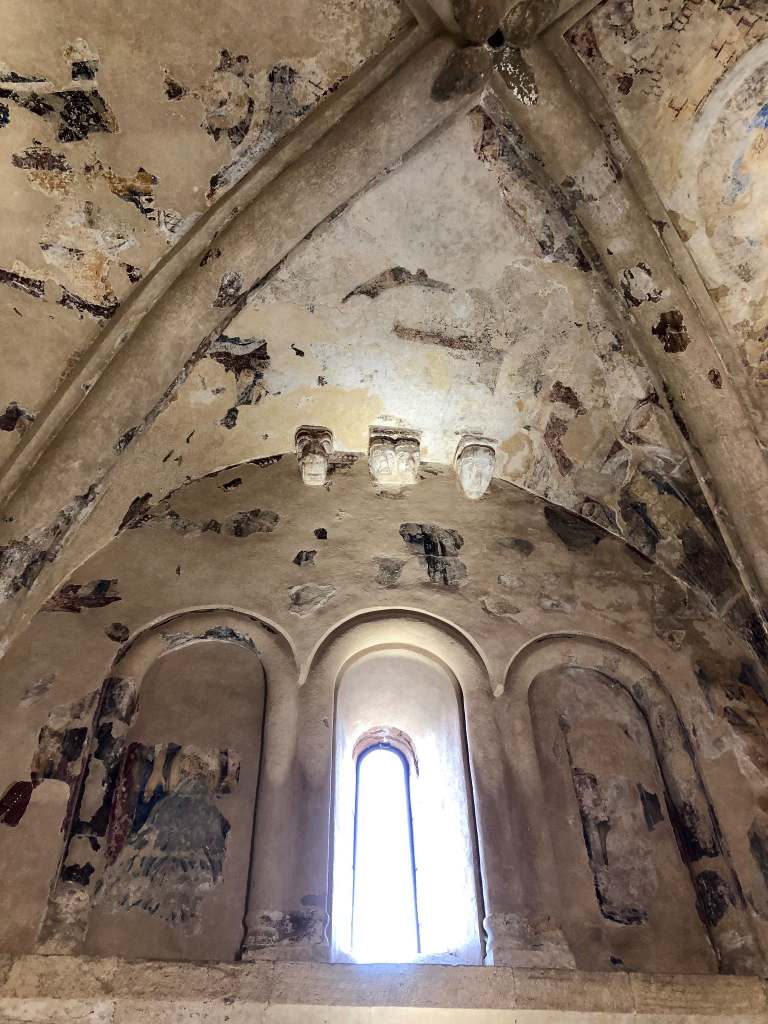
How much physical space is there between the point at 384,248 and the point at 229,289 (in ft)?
4.35

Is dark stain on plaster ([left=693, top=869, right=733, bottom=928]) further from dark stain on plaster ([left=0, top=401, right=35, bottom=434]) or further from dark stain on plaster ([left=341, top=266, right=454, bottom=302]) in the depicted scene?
dark stain on plaster ([left=0, top=401, right=35, bottom=434])

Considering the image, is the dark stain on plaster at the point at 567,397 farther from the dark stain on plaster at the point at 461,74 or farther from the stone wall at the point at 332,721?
the dark stain on plaster at the point at 461,74

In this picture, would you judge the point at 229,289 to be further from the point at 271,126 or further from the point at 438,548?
the point at 438,548

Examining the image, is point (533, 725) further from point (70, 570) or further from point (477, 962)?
point (70, 570)

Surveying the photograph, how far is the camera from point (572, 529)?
6840 millimetres

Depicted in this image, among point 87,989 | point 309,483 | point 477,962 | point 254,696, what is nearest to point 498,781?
point 477,962

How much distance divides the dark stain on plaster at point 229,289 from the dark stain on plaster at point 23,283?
1122 millimetres

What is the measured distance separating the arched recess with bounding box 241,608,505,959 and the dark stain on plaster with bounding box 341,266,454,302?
2.55m

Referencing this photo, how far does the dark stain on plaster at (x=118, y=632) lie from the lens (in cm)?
519

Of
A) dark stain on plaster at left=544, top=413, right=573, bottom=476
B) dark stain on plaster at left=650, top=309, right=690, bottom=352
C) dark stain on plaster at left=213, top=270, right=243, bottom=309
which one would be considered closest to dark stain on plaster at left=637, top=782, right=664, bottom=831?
dark stain on plaster at left=544, top=413, right=573, bottom=476

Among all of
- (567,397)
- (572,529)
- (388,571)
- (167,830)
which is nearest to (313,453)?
(388,571)

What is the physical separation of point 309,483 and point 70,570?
2.23 meters

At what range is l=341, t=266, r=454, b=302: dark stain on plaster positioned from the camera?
5.91 m

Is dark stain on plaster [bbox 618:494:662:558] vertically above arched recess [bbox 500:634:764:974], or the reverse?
dark stain on plaster [bbox 618:494:662:558]
